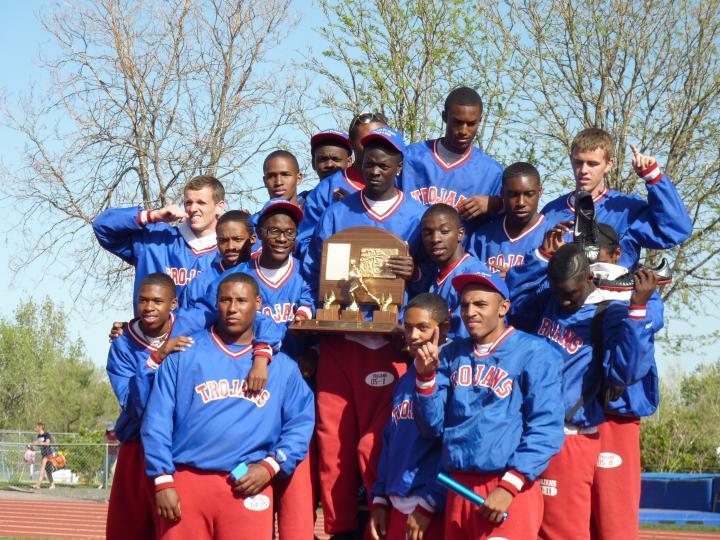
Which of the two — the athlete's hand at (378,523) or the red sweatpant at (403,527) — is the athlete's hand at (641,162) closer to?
the red sweatpant at (403,527)

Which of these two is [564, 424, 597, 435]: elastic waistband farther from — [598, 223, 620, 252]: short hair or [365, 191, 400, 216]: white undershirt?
[365, 191, 400, 216]: white undershirt

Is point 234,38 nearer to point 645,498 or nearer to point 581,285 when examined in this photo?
point 645,498

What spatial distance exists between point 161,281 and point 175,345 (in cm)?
63

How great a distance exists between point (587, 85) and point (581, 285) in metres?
14.1

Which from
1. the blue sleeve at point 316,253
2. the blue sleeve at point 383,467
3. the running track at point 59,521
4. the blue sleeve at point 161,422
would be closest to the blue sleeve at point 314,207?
the blue sleeve at point 316,253

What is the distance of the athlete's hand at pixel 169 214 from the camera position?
24.6 feet

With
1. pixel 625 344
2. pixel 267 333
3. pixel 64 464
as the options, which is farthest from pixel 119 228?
pixel 64 464

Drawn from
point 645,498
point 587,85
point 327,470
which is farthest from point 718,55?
point 327,470

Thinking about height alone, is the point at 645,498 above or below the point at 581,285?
below

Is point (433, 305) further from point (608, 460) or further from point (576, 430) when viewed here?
point (608, 460)

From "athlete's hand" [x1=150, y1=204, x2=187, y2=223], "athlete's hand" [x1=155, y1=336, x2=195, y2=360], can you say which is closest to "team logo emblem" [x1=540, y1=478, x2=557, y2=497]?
"athlete's hand" [x1=155, y1=336, x2=195, y2=360]

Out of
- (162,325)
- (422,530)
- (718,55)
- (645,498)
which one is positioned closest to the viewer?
(422,530)

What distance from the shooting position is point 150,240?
786 cm

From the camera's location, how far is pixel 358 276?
21.9 ft
